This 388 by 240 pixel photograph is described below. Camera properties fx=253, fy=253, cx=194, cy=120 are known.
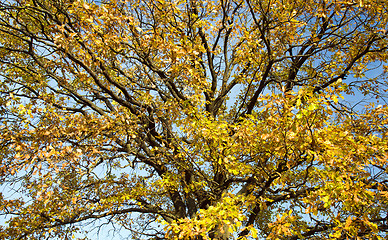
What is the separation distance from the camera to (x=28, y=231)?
7.64 metres

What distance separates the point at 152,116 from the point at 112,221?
13.5ft

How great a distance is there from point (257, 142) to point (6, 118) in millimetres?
8577

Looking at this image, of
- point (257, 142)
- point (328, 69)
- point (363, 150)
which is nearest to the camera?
point (363, 150)

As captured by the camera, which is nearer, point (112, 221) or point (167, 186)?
point (167, 186)

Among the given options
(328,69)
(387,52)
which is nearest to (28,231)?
(328,69)

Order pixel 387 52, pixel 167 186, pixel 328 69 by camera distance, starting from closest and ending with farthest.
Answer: pixel 167 186
pixel 387 52
pixel 328 69

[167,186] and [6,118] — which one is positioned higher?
[6,118]

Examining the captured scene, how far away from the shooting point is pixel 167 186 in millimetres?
7188

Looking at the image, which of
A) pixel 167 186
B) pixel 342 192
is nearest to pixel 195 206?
pixel 167 186

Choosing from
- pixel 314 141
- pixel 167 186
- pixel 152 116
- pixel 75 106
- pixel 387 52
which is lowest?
pixel 314 141

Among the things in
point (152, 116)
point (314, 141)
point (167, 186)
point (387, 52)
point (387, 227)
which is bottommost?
point (387, 227)

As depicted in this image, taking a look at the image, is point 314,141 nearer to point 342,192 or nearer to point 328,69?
point 342,192

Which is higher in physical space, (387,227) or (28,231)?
(28,231)

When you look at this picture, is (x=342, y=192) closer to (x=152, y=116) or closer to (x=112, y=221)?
(x=152, y=116)
